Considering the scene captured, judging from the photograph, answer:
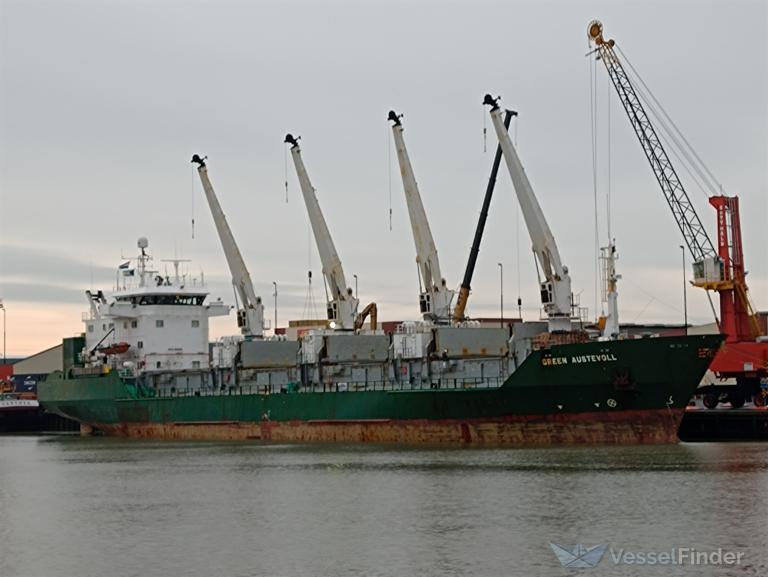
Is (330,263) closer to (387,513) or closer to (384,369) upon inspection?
(384,369)

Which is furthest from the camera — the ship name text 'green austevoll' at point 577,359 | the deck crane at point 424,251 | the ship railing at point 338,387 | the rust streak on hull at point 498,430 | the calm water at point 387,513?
the deck crane at point 424,251

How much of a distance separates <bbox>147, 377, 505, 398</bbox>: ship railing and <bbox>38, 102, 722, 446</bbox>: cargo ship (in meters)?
0.13

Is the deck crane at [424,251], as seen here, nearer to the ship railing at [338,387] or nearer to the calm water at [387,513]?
the ship railing at [338,387]

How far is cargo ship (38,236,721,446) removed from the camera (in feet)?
148

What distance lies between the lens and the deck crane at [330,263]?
6350 centimetres

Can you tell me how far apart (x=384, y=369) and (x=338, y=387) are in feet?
7.95

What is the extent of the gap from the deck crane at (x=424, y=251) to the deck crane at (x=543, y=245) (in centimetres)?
765

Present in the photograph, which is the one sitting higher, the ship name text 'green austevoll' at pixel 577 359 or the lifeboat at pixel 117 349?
the lifeboat at pixel 117 349

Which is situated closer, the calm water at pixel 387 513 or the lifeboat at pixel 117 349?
the calm water at pixel 387 513

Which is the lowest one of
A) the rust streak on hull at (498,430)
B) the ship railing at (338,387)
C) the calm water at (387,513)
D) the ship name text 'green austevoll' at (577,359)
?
the calm water at (387,513)

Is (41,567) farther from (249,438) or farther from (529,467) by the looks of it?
(249,438)

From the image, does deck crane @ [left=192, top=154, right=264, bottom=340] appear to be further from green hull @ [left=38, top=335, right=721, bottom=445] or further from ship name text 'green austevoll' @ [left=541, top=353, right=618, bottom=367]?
ship name text 'green austevoll' @ [left=541, top=353, right=618, bottom=367]

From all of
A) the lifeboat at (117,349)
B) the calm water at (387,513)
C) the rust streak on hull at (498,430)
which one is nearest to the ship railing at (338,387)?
the rust streak on hull at (498,430)

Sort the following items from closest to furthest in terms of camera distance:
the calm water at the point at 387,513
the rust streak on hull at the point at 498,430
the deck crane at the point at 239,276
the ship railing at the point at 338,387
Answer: the calm water at the point at 387,513
the rust streak on hull at the point at 498,430
the ship railing at the point at 338,387
the deck crane at the point at 239,276
